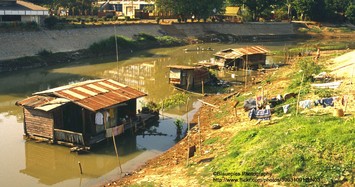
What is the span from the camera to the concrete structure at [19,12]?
5316 cm

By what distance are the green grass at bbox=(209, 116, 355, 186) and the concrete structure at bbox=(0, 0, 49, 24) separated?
44.4 meters

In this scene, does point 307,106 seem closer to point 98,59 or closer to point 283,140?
point 283,140

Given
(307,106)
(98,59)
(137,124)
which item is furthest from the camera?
(98,59)

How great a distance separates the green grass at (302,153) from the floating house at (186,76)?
56.9 ft

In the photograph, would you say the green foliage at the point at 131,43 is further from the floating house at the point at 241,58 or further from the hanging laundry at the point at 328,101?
the hanging laundry at the point at 328,101

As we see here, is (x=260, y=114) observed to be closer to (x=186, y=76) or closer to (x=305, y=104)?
(x=305, y=104)

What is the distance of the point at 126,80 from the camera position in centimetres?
4097

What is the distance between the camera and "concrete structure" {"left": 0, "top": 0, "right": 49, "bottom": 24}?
5316 cm

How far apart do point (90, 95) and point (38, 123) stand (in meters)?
A: 3.18

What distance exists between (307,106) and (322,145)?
664 centimetres

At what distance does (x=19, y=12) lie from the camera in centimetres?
5381

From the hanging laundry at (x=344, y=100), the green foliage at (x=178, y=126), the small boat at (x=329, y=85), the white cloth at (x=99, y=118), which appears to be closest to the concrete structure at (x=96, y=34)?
the white cloth at (x=99, y=118)

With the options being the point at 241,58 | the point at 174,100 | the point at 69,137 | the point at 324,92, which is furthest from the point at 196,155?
the point at 241,58

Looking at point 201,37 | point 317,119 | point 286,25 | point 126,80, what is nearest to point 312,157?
point 317,119
